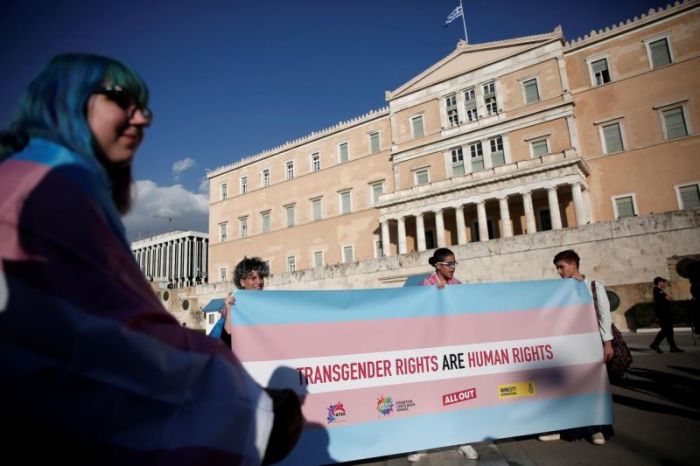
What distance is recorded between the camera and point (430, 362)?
3586 mm

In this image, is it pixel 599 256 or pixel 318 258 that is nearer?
pixel 599 256

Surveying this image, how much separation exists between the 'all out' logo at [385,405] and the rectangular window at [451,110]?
29633 millimetres

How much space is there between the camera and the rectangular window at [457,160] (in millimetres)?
29297

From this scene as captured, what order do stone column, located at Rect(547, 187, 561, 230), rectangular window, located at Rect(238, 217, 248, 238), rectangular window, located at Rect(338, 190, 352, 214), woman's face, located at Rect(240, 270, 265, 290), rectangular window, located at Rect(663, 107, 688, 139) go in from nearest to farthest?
woman's face, located at Rect(240, 270, 265, 290), stone column, located at Rect(547, 187, 561, 230), rectangular window, located at Rect(663, 107, 688, 139), rectangular window, located at Rect(338, 190, 352, 214), rectangular window, located at Rect(238, 217, 248, 238)

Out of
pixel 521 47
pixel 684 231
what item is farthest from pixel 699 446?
pixel 521 47

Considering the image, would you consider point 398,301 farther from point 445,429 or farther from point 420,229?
point 420,229

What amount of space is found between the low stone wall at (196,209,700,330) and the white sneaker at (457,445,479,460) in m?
15.7

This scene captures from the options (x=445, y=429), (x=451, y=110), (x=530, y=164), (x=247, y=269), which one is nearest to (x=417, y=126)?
(x=451, y=110)

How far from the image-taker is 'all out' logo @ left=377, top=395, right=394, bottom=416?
3.38 m

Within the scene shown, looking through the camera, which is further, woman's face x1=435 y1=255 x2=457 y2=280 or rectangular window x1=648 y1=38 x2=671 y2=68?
rectangular window x1=648 y1=38 x2=671 y2=68

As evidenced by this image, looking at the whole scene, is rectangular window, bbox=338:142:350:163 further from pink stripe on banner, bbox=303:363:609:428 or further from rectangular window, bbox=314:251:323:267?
pink stripe on banner, bbox=303:363:609:428

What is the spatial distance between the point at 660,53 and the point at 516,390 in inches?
1197

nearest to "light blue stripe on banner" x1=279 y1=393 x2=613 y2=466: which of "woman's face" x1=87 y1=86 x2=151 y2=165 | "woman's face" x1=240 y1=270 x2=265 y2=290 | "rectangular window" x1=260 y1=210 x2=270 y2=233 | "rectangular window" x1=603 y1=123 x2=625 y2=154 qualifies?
"woman's face" x1=240 y1=270 x2=265 y2=290

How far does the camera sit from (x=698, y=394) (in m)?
5.43
